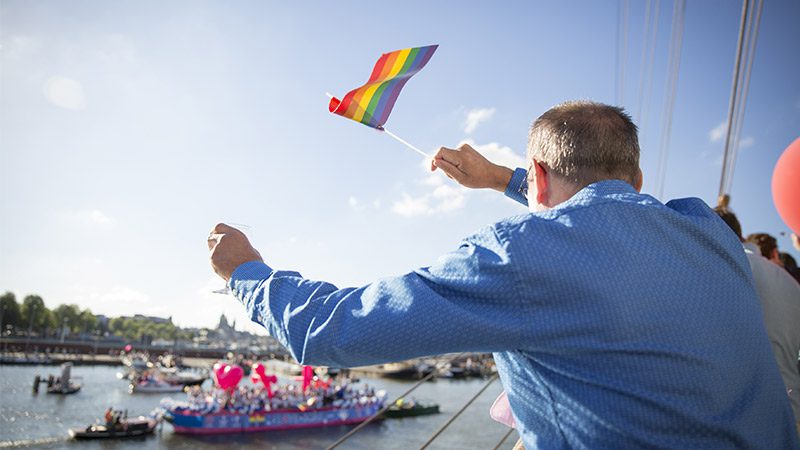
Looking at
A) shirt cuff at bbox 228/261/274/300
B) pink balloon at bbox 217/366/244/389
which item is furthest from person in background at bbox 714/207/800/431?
pink balloon at bbox 217/366/244/389

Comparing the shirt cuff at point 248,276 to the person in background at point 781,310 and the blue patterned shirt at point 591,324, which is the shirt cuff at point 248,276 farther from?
the person in background at point 781,310

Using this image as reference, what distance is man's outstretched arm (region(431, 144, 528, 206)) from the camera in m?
1.46

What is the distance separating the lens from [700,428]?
677mm

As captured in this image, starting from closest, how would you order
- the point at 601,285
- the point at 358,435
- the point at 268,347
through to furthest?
the point at 601,285
the point at 358,435
the point at 268,347

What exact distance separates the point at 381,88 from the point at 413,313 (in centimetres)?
101

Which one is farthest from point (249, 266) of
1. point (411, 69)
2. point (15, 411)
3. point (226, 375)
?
point (15, 411)

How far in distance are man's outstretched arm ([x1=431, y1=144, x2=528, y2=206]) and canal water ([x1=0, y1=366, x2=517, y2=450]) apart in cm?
2230

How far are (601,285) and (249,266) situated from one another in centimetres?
53

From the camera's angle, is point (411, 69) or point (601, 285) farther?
point (411, 69)

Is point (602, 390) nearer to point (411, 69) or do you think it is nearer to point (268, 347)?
point (411, 69)

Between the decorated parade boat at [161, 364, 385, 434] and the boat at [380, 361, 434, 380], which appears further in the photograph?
the boat at [380, 361, 434, 380]

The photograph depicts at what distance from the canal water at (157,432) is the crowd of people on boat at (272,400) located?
1.29 m

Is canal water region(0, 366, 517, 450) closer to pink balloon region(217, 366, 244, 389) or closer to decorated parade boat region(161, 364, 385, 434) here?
decorated parade boat region(161, 364, 385, 434)

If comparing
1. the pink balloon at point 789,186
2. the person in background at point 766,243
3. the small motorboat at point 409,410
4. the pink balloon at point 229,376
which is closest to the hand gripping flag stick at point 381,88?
the person in background at point 766,243
